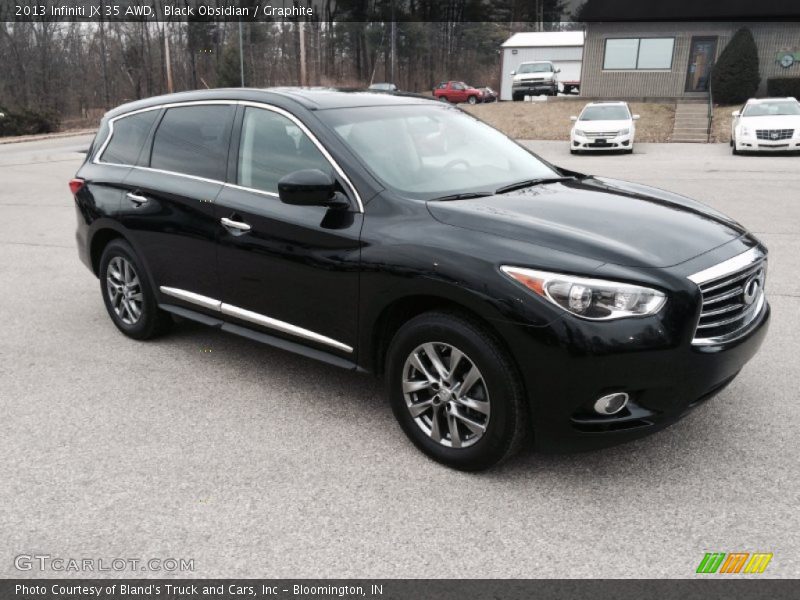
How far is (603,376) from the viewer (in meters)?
3.01

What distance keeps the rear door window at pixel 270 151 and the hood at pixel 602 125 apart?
62.4 ft

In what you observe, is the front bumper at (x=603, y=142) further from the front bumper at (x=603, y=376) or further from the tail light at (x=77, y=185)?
the front bumper at (x=603, y=376)

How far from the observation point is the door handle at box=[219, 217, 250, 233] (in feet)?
13.8

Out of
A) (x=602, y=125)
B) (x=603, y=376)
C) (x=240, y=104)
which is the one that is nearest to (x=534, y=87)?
(x=602, y=125)

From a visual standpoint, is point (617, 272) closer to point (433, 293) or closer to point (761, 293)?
point (433, 293)

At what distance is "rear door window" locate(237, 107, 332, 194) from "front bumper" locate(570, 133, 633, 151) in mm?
18967

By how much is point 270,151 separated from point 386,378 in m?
1.58

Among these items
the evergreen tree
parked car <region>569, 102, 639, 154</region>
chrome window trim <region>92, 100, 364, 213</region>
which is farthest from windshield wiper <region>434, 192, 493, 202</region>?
the evergreen tree

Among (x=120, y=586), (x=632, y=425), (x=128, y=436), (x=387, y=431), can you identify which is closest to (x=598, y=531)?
(x=632, y=425)

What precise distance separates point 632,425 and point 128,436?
2.63 m

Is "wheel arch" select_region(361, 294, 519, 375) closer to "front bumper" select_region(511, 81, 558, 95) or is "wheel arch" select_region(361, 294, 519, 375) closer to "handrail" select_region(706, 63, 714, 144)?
"handrail" select_region(706, 63, 714, 144)

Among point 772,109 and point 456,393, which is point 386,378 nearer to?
point 456,393

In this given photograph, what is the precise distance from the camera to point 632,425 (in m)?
3.11

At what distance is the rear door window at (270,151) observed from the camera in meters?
4.06
